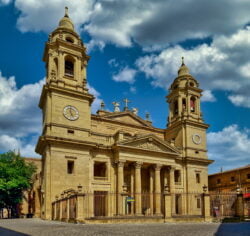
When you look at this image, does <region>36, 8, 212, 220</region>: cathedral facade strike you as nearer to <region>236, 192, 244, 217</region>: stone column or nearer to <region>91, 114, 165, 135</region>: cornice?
<region>91, 114, 165, 135</region>: cornice

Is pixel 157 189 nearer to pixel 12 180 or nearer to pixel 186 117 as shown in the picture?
pixel 186 117

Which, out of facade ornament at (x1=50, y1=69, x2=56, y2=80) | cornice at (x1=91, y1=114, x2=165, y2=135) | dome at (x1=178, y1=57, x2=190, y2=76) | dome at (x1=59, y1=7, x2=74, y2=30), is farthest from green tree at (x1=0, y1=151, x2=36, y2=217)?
dome at (x1=178, y1=57, x2=190, y2=76)

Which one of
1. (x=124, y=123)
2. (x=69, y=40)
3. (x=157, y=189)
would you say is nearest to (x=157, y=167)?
(x=157, y=189)

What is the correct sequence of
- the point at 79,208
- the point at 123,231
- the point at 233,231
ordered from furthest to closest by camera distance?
1. the point at 79,208
2. the point at 123,231
3. the point at 233,231

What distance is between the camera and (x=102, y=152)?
35.2 meters

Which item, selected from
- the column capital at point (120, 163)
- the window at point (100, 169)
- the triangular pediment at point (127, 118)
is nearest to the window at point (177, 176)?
the triangular pediment at point (127, 118)

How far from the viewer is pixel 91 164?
112 feet

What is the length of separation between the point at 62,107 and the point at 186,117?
18.7 meters

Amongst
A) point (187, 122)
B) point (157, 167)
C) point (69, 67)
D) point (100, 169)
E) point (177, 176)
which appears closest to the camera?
point (69, 67)

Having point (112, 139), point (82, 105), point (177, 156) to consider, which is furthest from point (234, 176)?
point (82, 105)

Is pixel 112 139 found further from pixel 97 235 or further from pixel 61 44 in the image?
pixel 97 235

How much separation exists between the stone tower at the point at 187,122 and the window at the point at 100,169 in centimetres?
1044

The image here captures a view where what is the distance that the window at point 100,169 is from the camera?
36.0 m

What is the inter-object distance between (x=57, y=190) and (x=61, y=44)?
16.5 metres
